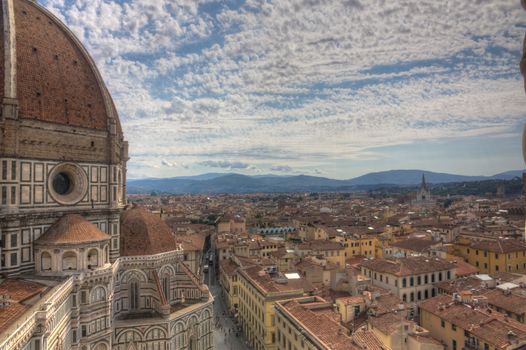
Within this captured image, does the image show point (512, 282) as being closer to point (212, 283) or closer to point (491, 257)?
point (491, 257)

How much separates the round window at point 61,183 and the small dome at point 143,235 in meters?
6.15

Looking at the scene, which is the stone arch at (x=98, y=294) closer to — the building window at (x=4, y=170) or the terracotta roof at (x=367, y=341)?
→ the building window at (x=4, y=170)

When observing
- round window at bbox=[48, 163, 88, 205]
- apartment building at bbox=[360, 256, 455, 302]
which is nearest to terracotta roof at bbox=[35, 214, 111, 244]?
round window at bbox=[48, 163, 88, 205]

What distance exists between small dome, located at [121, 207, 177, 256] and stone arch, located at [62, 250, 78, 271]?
6851 mm

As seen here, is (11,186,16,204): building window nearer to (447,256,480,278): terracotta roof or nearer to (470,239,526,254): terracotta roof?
(447,256,480,278): terracotta roof

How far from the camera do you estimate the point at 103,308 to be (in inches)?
1051

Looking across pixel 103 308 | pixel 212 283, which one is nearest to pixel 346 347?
pixel 103 308

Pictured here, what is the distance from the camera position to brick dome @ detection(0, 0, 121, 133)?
85.0ft

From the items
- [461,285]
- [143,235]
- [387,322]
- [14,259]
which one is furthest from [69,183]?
[461,285]

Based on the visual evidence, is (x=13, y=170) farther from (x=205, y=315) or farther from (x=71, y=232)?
(x=205, y=315)

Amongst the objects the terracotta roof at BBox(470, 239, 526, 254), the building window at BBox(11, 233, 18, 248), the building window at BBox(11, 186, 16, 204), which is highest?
the building window at BBox(11, 186, 16, 204)

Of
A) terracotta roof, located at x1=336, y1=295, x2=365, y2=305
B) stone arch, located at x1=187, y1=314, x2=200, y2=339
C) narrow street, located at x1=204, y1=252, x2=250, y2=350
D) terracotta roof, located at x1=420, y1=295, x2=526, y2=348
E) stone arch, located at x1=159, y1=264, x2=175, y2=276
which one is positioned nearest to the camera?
terracotta roof, located at x1=420, y1=295, x2=526, y2=348

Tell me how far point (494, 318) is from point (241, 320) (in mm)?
27154

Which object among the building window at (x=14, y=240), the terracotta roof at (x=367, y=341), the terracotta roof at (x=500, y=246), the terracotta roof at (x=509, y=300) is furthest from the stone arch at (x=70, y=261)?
the terracotta roof at (x=500, y=246)
